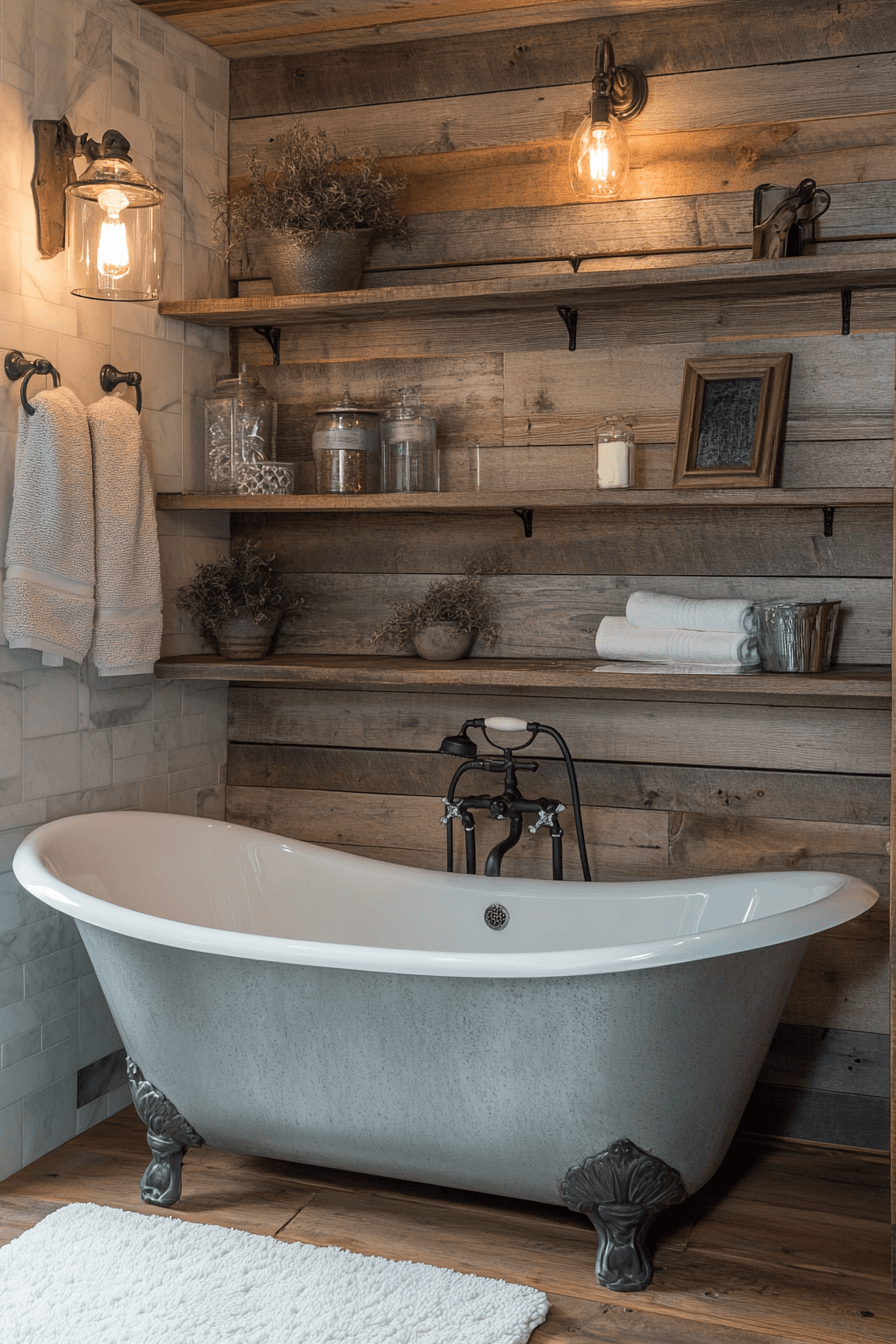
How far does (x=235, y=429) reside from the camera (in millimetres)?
2998

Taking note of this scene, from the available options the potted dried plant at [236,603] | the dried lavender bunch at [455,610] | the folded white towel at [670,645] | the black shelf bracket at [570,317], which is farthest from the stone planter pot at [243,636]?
the black shelf bracket at [570,317]

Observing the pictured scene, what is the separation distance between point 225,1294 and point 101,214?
6.73 feet

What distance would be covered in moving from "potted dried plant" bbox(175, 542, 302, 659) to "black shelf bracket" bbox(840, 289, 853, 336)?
1452 mm

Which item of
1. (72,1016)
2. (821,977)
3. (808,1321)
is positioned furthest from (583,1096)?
(72,1016)

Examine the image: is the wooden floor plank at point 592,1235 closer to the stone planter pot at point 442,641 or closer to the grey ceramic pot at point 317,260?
the stone planter pot at point 442,641

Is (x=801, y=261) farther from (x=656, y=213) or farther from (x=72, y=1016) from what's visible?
(x=72, y=1016)

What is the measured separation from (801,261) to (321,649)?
1.46 metres

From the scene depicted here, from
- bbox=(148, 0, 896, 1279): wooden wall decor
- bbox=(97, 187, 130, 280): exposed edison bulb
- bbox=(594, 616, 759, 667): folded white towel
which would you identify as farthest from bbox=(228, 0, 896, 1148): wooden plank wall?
bbox=(97, 187, 130, 280): exposed edison bulb

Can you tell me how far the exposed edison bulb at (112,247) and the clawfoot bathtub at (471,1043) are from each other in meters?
1.14

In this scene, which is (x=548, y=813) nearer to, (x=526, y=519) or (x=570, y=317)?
(x=526, y=519)

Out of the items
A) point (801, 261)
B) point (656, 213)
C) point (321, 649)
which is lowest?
point (321, 649)

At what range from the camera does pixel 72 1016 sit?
2.68 meters

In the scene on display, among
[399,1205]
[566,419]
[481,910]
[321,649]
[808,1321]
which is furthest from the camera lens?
[321,649]

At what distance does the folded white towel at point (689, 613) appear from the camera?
99.7 inches
